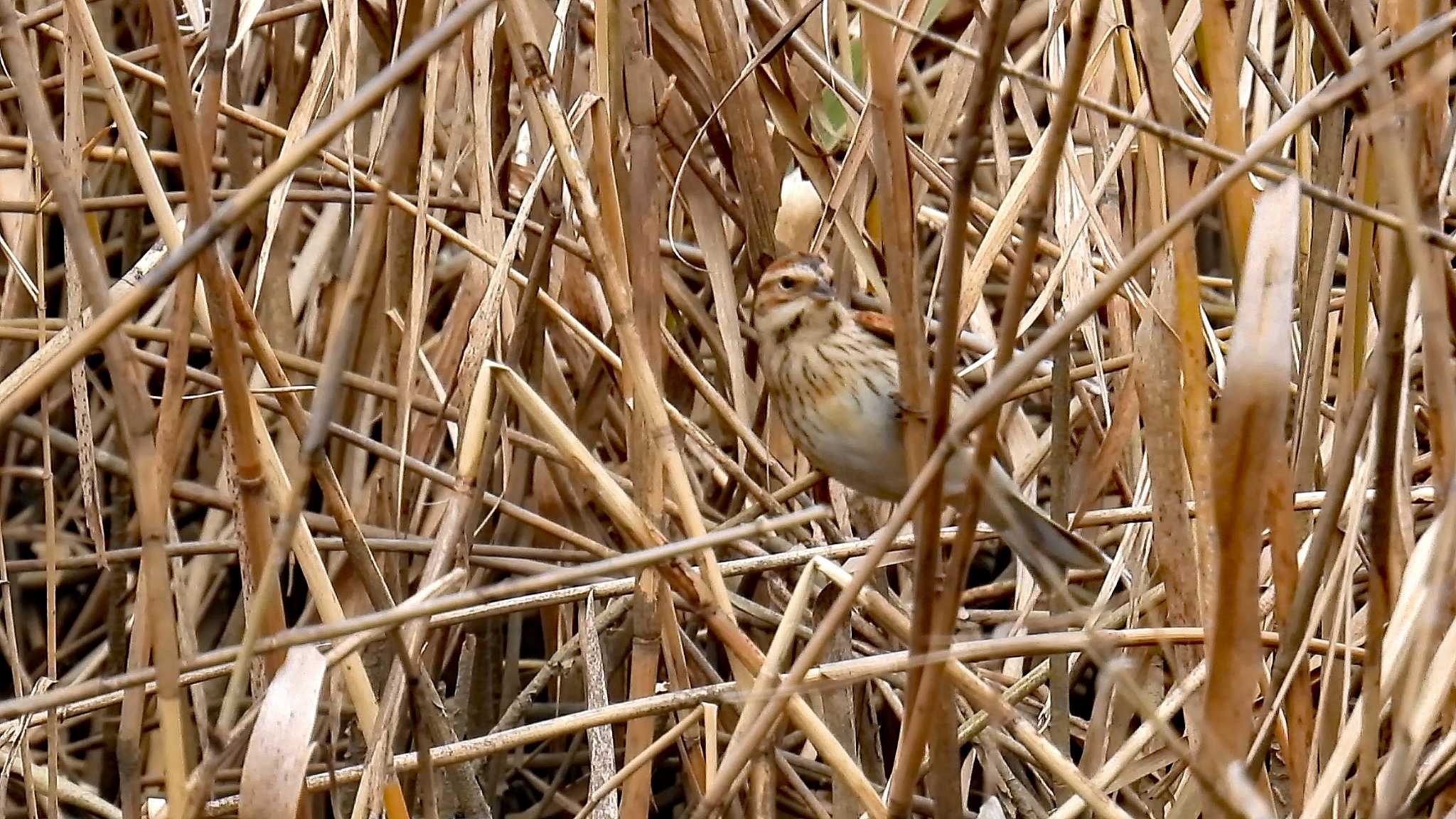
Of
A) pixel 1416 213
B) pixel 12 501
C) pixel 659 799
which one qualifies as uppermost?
pixel 1416 213

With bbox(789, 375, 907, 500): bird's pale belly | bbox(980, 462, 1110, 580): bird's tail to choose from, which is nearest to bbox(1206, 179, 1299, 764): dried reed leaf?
bbox(980, 462, 1110, 580): bird's tail

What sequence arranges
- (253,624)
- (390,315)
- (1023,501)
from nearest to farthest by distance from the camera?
(253,624) → (1023,501) → (390,315)

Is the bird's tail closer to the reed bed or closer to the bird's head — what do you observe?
the reed bed

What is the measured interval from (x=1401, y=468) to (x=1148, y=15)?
503 mm

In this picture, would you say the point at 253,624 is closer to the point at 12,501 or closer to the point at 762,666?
the point at 762,666

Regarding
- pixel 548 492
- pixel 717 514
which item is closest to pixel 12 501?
pixel 548 492

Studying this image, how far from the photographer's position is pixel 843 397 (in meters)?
2.22

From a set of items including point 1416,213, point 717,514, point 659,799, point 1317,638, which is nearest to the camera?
point 1416,213

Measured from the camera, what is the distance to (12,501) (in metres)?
3.24

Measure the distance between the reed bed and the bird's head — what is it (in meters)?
0.05

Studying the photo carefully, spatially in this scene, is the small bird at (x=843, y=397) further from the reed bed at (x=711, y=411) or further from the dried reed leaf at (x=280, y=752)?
the dried reed leaf at (x=280, y=752)

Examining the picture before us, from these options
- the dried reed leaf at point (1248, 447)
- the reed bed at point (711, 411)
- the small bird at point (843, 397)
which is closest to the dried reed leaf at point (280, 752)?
the reed bed at point (711, 411)

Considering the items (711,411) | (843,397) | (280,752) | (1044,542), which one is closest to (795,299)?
(843,397)

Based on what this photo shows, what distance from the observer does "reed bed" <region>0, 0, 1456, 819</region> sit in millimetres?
1033
